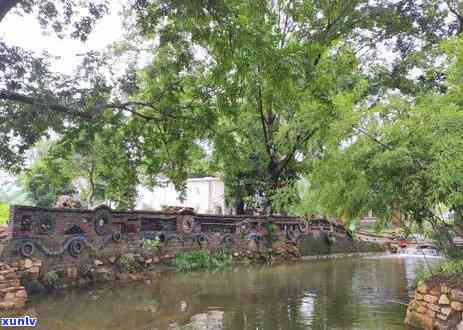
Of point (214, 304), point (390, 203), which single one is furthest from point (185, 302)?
point (390, 203)

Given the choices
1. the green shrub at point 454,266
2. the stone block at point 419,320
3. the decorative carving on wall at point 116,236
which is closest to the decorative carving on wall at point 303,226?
the decorative carving on wall at point 116,236

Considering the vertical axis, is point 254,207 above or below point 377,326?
above

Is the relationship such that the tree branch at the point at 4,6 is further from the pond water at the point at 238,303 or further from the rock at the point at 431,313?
the rock at the point at 431,313

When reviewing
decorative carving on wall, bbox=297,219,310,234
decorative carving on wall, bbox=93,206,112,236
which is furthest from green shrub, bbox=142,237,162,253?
decorative carving on wall, bbox=297,219,310,234

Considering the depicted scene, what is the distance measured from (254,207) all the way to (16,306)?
1112cm

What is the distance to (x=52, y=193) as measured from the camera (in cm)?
2034

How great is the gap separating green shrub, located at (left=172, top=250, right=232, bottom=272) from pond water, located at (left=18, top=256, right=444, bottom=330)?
2.19 ft

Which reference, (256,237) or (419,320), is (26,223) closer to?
(419,320)

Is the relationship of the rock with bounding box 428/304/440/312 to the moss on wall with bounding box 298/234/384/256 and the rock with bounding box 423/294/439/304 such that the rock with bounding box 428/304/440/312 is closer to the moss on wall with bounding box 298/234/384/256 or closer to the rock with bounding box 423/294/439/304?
the rock with bounding box 423/294/439/304

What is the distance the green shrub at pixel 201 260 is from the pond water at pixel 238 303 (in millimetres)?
669

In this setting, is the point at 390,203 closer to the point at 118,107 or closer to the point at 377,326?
the point at 377,326

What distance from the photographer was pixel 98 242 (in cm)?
919

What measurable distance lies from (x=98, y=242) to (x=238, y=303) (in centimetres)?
425

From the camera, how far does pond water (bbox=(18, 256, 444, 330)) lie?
216 inches
